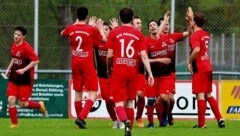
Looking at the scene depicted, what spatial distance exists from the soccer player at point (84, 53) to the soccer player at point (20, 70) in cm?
149

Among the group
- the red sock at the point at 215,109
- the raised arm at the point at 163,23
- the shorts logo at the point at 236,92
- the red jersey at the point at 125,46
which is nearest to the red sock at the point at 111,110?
→ the raised arm at the point at 163,23

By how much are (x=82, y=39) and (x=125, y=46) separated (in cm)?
270

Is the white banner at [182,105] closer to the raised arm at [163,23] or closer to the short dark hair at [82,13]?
the raised arm at [163,23]

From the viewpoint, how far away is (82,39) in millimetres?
23516

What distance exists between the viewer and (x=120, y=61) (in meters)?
21.1

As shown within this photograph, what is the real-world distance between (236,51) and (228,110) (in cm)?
168

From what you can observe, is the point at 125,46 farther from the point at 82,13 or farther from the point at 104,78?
the point at 104,78

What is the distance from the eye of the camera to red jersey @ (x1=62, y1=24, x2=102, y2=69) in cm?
2350

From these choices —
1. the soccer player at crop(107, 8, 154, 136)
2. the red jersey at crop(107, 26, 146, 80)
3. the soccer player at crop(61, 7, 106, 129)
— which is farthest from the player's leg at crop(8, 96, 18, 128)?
the red jersey at crop(107, 26, 146, 80)

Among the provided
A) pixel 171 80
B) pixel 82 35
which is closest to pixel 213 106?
pixel 171 80

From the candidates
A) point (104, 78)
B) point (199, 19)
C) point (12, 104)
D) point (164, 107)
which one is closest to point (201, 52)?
point (199, 19)

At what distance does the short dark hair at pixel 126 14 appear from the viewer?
20453mm

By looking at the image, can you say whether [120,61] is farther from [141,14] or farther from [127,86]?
[141,14]

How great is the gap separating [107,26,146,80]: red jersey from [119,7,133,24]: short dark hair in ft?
0.78
